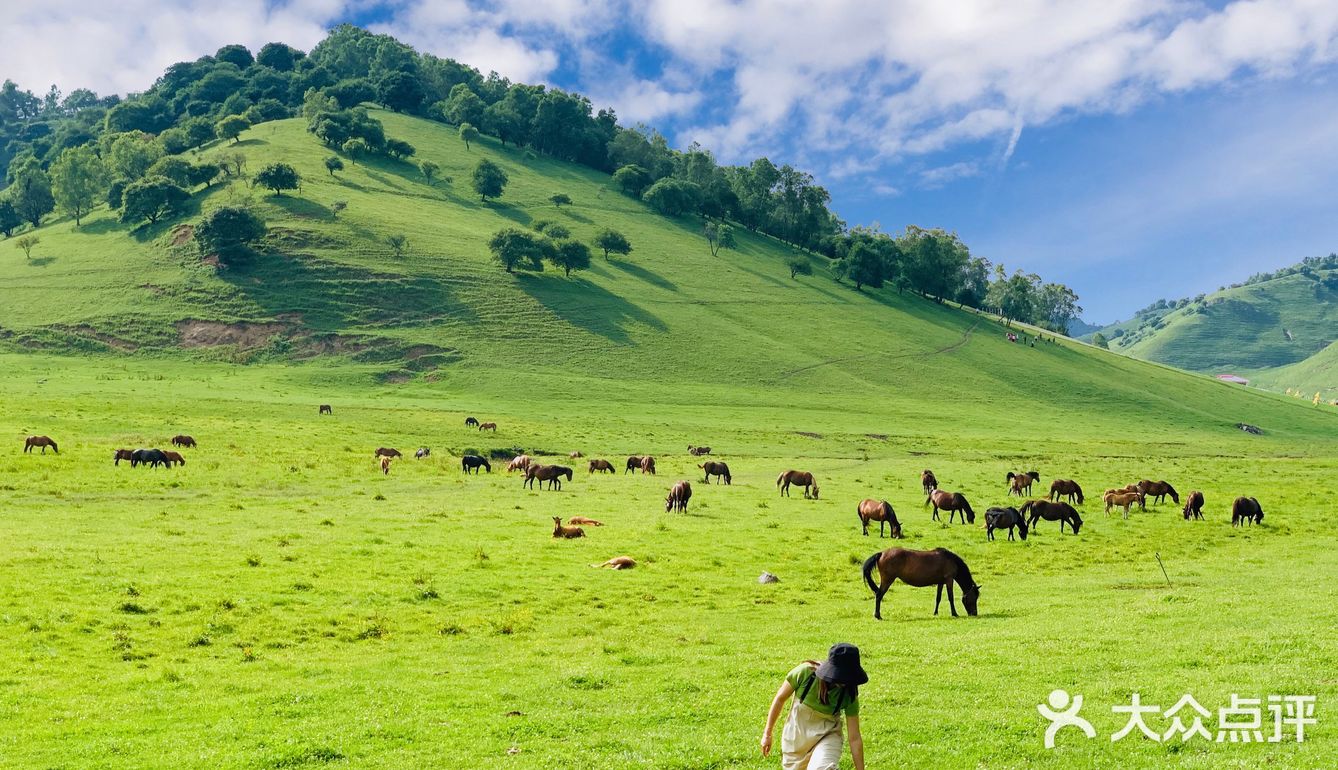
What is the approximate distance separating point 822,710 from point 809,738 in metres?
0.38

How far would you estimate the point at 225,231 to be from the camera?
117m

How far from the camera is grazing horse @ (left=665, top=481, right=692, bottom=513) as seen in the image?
37000mm

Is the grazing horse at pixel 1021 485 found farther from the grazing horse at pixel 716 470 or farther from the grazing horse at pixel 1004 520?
the grazing horse at pixel 716 470

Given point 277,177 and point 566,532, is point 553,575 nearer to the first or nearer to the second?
point 566,532

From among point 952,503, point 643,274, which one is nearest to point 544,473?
point 952,503

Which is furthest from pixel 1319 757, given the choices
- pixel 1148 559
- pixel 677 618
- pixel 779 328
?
pixel 779 328

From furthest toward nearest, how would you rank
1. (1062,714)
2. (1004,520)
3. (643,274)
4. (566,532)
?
(643,274), (1004,520), (566,532), (1062,714)

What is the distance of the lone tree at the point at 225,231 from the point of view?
4614 inches

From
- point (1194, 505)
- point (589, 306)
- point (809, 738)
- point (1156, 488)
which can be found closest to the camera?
point (809, 738)

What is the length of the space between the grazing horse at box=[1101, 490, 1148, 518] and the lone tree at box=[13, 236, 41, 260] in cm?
14876

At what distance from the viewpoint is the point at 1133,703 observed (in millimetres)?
12516

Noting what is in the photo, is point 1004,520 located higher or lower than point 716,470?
higher

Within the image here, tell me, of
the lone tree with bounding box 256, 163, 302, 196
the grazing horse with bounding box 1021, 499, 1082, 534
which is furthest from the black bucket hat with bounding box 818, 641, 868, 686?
the lone tree with bounding box 256, 163, 302, 196

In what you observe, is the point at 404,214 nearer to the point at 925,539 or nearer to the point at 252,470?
the point at 252,470
